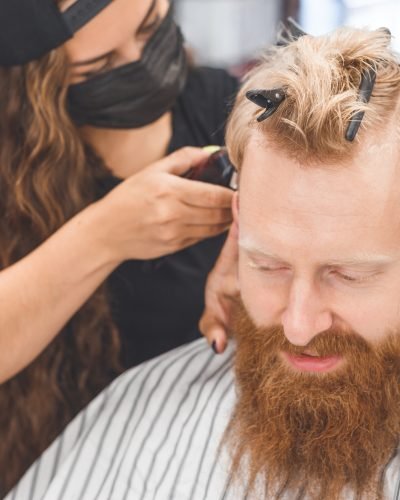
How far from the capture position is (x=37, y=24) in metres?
1.72

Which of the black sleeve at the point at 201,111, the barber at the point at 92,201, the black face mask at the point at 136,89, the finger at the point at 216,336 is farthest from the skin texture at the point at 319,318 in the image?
the black sleeve at the point at 201,111

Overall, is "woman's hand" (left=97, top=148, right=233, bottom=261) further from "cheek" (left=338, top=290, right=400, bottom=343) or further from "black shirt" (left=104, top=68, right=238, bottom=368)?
"cheek" (left=338, top=290, right=400, bottom=343)

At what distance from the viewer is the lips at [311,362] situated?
1.43 metres

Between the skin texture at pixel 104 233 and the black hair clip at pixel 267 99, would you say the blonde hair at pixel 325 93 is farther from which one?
the skin texture at pixel 104 233

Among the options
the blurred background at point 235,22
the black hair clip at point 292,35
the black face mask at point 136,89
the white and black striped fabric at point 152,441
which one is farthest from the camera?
the blurred background at point 235,22

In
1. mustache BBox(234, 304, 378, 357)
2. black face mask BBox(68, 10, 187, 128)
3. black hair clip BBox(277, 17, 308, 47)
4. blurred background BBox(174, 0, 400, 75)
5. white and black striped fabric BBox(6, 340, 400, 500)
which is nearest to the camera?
mustache BBox(234, 304, 378, 357)

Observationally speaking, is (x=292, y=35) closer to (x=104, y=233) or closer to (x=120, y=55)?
(x=120, y=55)

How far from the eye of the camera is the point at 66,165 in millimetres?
1956

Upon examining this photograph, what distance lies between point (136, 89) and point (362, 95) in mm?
746

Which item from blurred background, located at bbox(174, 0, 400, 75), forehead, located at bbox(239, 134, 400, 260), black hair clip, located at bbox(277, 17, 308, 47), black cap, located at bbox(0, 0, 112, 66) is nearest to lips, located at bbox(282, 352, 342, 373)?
forehead, located at bbox(239, 134, 400, 260)

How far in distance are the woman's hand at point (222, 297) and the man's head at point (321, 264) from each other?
0.19m

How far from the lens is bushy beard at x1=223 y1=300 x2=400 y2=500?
142 centimetres

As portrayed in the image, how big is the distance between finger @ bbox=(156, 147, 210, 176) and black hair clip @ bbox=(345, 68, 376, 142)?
0.50 meters

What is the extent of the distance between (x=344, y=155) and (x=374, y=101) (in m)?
0.12
